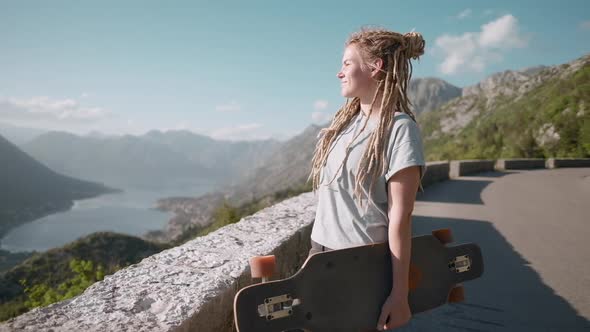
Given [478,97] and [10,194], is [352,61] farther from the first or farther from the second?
[10,194]

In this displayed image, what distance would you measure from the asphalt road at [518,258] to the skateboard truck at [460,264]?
141 cm

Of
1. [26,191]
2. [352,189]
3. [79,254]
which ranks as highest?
[352,189]

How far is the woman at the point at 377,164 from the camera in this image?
1.42m

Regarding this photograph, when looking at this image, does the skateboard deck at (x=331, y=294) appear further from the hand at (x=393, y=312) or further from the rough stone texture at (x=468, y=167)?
the rough stone texture at (x=468, y=167)

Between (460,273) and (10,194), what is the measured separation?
486ft

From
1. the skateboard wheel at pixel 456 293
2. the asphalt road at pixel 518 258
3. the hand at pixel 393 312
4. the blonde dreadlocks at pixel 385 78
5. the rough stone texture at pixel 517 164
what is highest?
the blonde dreadlocks at pixel 385 78

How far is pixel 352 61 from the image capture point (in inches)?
65.1

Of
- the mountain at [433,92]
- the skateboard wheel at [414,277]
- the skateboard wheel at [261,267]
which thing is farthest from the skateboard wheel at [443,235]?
the mountain at [433,92]

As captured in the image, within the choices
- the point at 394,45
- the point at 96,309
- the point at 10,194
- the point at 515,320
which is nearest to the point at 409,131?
the point at 394,45

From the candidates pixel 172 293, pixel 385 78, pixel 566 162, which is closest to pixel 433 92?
pixel 566 162

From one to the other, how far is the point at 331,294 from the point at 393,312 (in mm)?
273

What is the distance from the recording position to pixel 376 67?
161 centimetres

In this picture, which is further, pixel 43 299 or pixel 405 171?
pixel 43 299

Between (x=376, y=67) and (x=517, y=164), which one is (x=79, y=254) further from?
(x=376, y=67)
